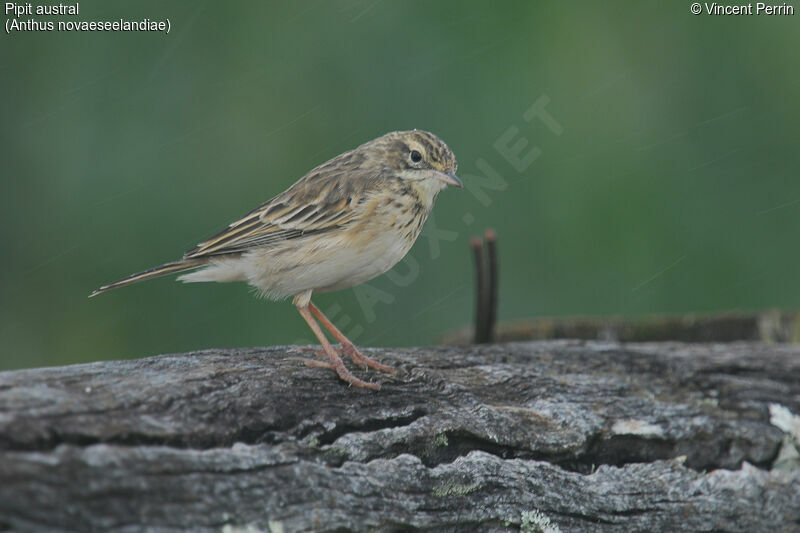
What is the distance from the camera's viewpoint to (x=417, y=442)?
126 inches

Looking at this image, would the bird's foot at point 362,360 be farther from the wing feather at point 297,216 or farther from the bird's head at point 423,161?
the bird's head at point 423,161

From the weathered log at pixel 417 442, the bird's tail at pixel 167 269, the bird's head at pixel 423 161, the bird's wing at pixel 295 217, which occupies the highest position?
the bird's head at pixel 423 161

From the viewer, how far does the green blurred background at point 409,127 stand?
6598mm

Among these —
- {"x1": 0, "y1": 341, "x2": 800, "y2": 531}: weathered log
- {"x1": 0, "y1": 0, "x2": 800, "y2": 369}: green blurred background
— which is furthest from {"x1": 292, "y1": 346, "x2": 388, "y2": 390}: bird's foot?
{"x1": 0, "y1": 0, "x2": 800, "y2": 369}: green blurred background

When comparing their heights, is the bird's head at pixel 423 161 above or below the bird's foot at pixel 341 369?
above

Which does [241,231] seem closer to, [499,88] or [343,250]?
[343,250]

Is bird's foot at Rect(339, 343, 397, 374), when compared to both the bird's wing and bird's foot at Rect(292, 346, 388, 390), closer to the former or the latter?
bird's foot at Rect(292, 346, 388, 390)

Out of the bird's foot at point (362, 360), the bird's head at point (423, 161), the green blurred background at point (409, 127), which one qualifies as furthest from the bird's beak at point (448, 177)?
the green blurred background at point (409, 127)

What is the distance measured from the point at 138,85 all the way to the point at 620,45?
4116mm

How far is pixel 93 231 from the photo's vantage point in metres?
6.69

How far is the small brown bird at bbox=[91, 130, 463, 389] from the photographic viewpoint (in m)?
4.52

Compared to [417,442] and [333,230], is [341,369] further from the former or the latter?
[333,230]

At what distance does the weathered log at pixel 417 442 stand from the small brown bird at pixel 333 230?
0.64 metres

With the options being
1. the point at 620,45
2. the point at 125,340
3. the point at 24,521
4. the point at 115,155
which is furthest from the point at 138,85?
the point at 24,521
